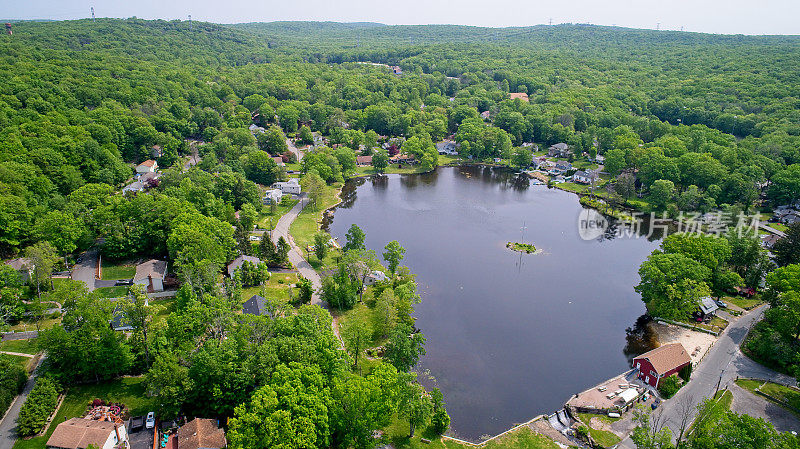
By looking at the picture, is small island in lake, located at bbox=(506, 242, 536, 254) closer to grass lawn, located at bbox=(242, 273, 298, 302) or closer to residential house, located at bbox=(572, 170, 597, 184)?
grass lawn, located at bbox=(242, 273, 298, 302)

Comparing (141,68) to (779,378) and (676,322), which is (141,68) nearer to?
(676,322)

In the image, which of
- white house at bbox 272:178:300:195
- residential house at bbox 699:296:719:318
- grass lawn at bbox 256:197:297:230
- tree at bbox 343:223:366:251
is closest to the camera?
residential house at bbox 699:296:719:318

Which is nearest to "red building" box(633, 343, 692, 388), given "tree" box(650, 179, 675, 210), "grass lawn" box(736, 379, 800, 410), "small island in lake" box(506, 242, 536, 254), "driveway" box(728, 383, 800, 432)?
"driveway" box(728, 383, 800, 432)

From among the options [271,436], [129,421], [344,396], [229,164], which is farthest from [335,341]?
[229,164]

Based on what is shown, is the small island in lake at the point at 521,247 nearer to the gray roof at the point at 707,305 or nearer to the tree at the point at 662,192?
the gray roof at the point at 707,305

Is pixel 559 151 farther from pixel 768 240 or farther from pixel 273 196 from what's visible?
pixel 273 196

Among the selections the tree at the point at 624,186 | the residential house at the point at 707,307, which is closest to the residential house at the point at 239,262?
the residential house at the point at 707,307
